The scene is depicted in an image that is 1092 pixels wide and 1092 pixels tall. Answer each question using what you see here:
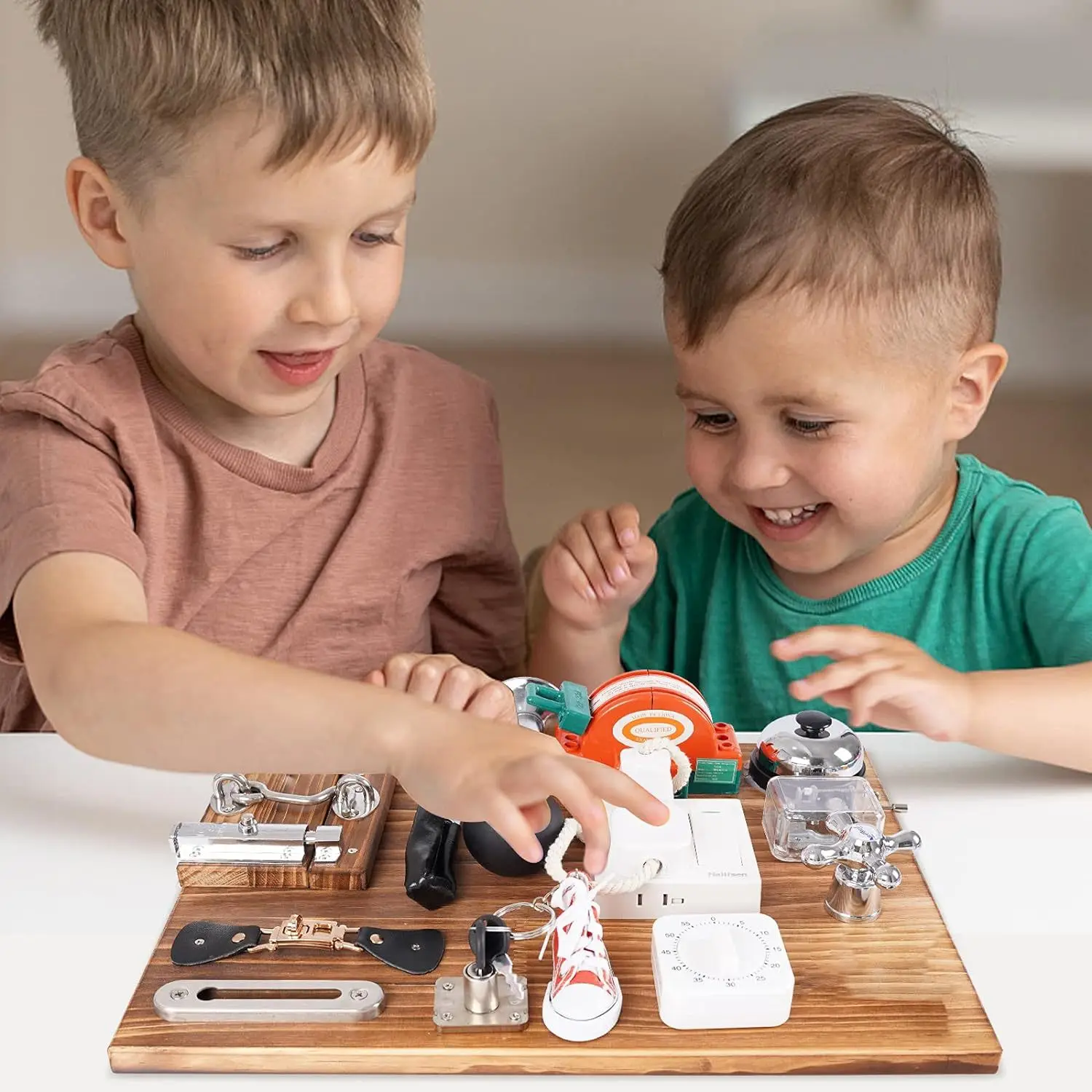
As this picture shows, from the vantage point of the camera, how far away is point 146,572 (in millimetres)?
1051

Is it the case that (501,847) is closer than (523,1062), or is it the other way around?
(523,1062)

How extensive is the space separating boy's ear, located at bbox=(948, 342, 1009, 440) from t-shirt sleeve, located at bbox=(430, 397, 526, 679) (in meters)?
0.40

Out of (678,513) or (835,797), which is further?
(678,513)

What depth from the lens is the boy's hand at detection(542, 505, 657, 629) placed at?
1.11 m

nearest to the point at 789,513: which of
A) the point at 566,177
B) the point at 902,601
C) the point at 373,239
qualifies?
the point at 902,601

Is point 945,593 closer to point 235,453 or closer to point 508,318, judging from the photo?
point 235,453

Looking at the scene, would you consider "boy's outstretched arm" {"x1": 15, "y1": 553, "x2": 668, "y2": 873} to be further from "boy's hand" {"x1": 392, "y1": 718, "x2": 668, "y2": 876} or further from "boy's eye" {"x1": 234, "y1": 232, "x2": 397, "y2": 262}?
"boy's eye" {"x1": 234, "y1": 232, "x2": 397, "y2": 262}

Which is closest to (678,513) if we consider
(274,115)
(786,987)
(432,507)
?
(432,507)

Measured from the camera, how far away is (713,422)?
1.06m

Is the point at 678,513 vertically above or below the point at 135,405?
below

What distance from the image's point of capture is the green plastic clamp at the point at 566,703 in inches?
33.7

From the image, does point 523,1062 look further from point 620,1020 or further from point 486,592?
point 486,592

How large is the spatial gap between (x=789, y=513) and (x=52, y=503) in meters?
0.55

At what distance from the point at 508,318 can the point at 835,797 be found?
1.23 metres
